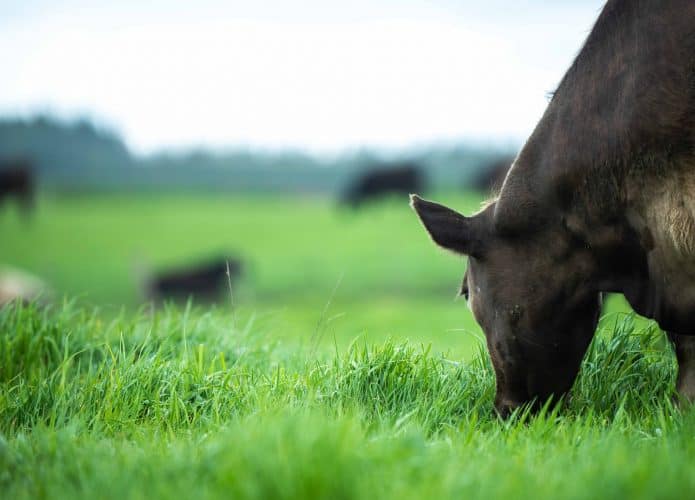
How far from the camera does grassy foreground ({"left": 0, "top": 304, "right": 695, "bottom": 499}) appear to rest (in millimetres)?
2740

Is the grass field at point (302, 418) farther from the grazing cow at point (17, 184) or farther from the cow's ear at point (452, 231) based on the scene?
the grazing cow at point (17, 184)

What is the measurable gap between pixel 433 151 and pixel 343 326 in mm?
41389

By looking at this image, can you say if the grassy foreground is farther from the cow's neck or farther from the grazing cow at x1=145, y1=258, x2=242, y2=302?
the grazing cow at x1=145, y1=258, x2=242, y2=302

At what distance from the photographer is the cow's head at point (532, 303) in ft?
13.8

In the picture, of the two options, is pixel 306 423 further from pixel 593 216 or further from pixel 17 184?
pixel 17 184

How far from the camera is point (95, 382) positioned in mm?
4258

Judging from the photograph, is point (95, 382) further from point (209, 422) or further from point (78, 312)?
point (78, 312)

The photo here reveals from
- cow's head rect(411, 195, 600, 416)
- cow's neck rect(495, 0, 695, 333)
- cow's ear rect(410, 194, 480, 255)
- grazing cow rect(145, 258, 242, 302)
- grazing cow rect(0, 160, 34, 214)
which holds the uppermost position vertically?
cow's neck rect(495, 0, 695, 333)

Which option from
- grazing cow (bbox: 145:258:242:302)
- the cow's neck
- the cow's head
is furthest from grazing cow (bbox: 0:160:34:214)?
the cow's neck

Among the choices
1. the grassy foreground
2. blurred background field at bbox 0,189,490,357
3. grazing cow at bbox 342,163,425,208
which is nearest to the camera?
the grassy foreground

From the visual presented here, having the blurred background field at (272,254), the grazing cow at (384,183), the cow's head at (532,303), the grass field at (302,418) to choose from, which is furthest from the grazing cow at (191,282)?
the grazing cow at (384,183)

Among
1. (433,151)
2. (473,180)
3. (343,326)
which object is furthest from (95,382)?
(433,151)

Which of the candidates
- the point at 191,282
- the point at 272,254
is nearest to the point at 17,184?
the point at 272,254

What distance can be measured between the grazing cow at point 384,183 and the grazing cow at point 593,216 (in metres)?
39.4
